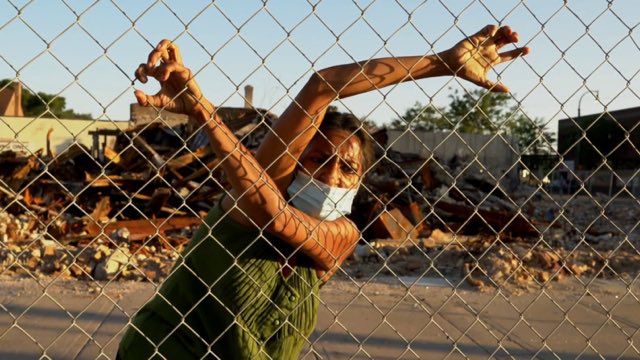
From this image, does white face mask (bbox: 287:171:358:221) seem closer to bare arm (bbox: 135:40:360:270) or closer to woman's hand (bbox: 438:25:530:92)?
bare arm (bbox: 135:40:360:270)

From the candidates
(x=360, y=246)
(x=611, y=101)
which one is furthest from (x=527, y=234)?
(x=611, y=101)

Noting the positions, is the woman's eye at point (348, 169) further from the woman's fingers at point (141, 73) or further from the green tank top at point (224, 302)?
the woman's fingers at point (141, 73)

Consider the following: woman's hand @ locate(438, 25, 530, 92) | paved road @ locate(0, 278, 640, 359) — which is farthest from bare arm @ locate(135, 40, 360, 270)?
paved road @ locate(0, 278, 640, 359)

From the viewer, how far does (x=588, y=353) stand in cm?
461

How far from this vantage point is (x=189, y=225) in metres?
9.08

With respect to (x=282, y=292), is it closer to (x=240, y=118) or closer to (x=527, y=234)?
(x=527, y=234)

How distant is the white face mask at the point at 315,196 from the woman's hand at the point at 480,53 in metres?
0.56

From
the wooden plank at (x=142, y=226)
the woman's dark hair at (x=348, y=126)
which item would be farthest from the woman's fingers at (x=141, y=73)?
the wooden plank at (x=142, y=226)

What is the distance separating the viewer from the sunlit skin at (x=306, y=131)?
189 cm

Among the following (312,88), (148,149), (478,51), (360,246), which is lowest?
(360,246)

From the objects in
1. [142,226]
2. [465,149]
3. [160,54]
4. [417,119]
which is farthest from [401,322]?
[465,149]

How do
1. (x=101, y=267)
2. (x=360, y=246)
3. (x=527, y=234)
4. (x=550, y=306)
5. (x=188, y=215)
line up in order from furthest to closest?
(x=527, y=234) < (x=188, y=215) < (x=360, y=246) < (x=101, y=267) < (x=550, y=306)

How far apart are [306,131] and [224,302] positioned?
615mm

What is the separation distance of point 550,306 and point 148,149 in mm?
6431
